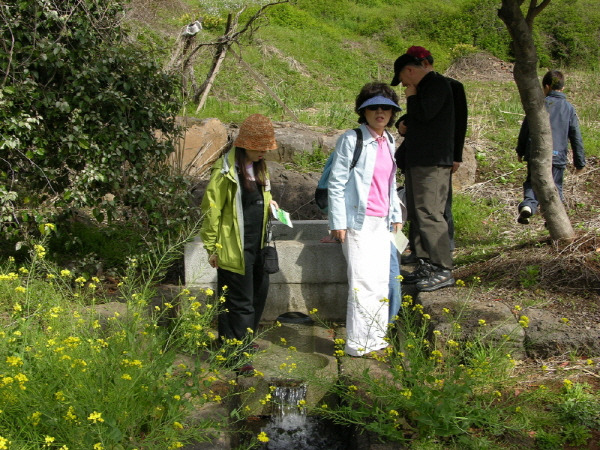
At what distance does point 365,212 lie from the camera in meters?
4.49

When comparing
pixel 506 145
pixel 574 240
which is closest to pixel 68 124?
pixel 574 240

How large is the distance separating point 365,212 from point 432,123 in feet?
3.55

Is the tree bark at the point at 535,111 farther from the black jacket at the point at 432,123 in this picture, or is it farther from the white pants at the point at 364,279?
the white pants at the point at 364,279

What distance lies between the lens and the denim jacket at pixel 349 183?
449cm

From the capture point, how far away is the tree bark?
16.7 ft

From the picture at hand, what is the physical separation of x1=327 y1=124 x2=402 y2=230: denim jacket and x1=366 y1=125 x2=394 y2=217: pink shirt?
0.17ft

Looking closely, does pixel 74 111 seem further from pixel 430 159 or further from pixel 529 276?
pixel 529 276

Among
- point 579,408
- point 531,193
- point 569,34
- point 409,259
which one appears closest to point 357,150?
point 409,259

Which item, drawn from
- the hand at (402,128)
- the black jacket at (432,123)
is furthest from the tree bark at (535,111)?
the hand at (402,128)

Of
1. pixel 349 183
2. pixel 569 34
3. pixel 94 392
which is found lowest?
pixel 94 392

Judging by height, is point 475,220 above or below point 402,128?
below

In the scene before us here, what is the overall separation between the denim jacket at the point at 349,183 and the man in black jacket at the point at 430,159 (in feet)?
2.10

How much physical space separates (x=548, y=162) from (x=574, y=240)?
68 centimetres

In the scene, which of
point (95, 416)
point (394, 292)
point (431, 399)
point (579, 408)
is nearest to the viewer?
point (95, 416)
